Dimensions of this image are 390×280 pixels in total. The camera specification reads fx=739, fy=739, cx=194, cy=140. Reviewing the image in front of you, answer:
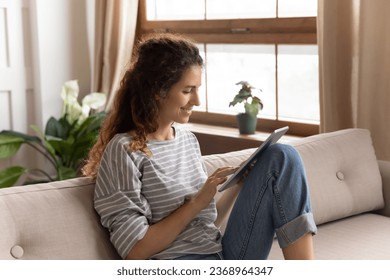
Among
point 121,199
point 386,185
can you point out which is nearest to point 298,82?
point 386,185

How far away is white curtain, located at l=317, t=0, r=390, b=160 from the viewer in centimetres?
274

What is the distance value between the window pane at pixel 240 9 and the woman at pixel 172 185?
4.87 feet

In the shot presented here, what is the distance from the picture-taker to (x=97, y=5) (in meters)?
4.07

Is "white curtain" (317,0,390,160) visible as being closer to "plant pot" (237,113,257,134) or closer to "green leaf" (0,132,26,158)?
"plant pot" (237,113,257,134)

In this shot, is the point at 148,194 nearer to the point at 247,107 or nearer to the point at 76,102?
the point at 247,107

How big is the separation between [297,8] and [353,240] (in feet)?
4.26

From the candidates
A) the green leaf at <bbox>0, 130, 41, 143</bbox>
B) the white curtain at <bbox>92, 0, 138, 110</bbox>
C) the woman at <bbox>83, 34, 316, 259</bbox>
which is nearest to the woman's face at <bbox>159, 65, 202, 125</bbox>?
the woman at <bbox>83, 34, 316, 259</bbox>

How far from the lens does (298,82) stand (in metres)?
3.31

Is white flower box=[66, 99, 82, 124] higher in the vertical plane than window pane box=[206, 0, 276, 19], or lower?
lower

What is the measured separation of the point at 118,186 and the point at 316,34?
5.28ft

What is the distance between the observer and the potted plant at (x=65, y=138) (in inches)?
147

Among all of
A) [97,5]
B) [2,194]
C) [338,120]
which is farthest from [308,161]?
[97,5]

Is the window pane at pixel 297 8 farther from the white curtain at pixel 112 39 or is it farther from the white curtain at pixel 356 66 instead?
the white curtain at pixel 112 39

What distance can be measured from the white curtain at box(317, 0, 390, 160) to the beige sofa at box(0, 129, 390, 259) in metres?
0.14
